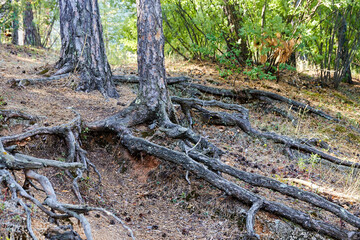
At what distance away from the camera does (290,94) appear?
32.2ft

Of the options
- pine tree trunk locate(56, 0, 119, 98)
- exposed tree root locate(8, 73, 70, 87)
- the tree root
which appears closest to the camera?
the tree root

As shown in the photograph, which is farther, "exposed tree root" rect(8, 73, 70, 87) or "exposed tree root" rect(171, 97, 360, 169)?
"exposed tree root" rect(171, 97, 360, 169)

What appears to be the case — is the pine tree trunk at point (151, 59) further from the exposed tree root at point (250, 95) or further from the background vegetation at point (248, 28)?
the background vegetation at point (248, 28)

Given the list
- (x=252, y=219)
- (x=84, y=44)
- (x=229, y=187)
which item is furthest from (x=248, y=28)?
(x=252, y=219)

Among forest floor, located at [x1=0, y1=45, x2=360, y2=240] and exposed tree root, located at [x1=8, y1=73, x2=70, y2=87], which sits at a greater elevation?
exposed tree root, located at [x1=8, y1=73, x2=70, y2=87]

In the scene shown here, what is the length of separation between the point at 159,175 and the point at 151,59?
1968 millimetres

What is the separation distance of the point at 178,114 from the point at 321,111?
4988 mm

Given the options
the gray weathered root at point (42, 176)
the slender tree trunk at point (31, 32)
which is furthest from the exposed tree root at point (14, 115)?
the slender tree trunk at point (31, 32)

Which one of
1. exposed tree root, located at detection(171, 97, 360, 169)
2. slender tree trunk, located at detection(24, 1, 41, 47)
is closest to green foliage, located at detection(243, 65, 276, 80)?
exposed tree root, located at detection(171, 97, 360, 169)

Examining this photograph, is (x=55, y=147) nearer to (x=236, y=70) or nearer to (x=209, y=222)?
(x=209, y=222)

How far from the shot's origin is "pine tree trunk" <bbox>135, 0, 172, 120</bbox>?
5258mm

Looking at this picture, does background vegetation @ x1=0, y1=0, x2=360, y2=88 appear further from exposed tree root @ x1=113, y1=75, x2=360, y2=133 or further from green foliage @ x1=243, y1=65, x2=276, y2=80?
exposed tree root @ x1=113, y1=75, x2=360, y2=133

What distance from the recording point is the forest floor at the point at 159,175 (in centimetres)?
387

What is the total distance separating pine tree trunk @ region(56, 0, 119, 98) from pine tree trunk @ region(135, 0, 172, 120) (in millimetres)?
1716
